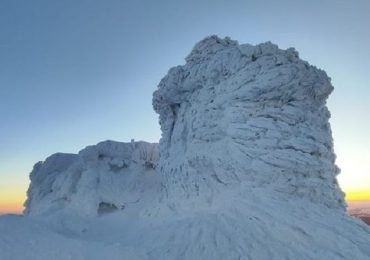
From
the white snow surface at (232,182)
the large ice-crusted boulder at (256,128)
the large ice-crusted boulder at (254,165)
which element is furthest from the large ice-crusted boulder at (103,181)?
the large ice-crusted boulder at (256,128)

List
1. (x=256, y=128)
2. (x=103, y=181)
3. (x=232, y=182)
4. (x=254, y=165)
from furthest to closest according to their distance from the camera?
(x=103, y=181)
(x=256, y=128)
(x=232, y=182)
(x=254, y=165)

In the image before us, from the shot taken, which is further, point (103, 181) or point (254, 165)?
point (103, 181)

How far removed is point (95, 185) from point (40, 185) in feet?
30.0

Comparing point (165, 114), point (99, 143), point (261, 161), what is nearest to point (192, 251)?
point (261, 161)

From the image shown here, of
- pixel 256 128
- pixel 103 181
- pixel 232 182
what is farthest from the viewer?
pixel 103 181

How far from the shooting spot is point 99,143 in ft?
105

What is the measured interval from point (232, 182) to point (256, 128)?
2662 mm

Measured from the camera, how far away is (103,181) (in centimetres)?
2912

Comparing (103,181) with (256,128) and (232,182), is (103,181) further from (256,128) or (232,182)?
(256,128)

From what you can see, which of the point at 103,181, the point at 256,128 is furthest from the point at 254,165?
the point at 103,181

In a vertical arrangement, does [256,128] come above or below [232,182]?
above

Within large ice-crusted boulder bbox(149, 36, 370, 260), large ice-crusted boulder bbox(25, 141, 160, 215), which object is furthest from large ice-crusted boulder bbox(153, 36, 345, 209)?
large ice-crusted boulder bbox(25, 141, 160, 215)

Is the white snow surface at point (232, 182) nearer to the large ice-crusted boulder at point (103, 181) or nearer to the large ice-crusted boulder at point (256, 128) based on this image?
the large ice-crusted boulder at point (256, 128)

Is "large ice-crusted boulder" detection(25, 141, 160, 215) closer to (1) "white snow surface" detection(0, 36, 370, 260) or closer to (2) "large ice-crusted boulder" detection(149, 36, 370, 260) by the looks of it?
(1) "white snow surface" detection(0, 36, 370, 260)
